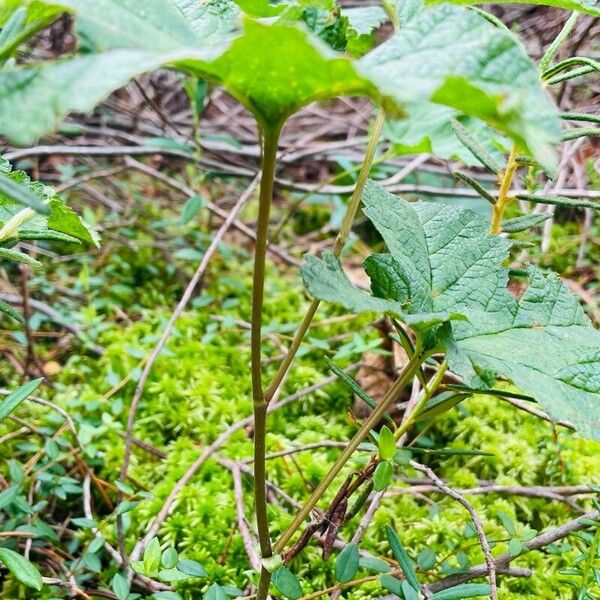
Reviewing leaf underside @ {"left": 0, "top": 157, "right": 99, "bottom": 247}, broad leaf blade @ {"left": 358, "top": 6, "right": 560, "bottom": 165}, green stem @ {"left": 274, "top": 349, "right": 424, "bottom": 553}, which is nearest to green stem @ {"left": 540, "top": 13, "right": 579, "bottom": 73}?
broad leaf blade @ {"left": 358, "top": 6, "right": 560, "bottom": 165}

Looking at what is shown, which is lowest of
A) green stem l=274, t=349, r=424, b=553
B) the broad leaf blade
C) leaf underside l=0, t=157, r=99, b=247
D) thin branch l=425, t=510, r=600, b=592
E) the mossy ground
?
the mossy ground

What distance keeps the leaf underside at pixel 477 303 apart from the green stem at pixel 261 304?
5 cm

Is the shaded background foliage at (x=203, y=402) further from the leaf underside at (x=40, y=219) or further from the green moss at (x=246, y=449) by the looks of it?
the leaf underside at (x=40, y=219)

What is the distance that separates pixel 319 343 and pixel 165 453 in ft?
1.62

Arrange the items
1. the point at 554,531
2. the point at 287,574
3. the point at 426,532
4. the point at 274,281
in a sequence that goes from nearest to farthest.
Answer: the point at 287,574 < the point at 554,531 < the point at 426,532 < the point at 274,281

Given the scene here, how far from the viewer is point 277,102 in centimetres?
52

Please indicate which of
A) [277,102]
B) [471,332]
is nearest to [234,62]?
[277,102]

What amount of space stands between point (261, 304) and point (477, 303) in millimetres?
306

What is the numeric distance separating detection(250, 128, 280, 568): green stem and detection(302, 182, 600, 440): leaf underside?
52mm

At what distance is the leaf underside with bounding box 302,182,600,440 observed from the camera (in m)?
0.63

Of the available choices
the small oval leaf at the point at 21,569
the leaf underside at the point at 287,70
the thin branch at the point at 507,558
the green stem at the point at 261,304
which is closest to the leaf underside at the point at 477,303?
the green stem at the point at 261,304

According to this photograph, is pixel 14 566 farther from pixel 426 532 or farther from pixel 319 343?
pixel 319 343

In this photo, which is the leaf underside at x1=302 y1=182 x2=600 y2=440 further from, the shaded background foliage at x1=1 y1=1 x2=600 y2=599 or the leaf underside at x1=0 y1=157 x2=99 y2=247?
the leaf underside at x1=0 y1=157 x2=99 y2=247

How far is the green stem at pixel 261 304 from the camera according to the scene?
0.55 m
